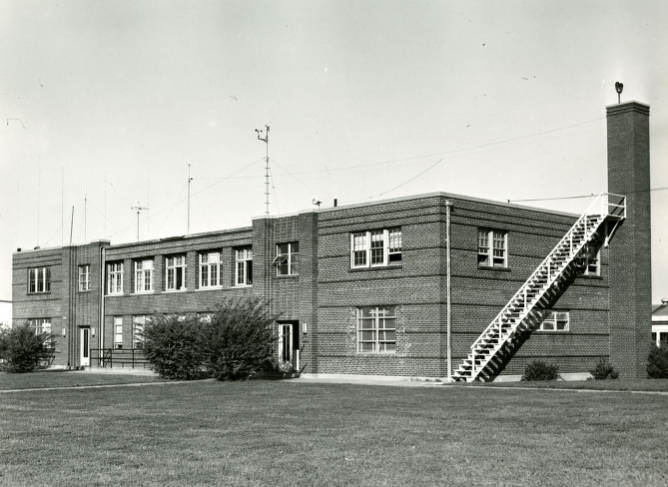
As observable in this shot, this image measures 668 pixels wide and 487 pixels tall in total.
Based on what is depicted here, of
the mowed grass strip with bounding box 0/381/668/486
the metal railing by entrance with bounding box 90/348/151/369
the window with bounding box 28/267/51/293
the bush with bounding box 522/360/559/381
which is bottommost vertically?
the metal railing by entrance with bounding box 90/348/151/369

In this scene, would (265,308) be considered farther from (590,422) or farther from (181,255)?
(590,422)

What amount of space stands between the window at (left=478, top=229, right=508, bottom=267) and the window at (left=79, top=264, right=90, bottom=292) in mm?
25117

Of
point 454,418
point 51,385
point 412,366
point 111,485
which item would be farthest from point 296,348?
point 111,485

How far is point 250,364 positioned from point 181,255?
39.0 ft

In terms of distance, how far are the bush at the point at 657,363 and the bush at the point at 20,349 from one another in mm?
29308

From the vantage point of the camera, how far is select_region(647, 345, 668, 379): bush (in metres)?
37.3

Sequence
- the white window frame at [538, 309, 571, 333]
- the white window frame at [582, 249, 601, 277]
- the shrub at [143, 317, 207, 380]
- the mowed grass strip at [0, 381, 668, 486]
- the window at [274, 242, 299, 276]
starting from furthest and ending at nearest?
1. the window at [274, 242, 299, 276]
2. the white window frame at [582, 249, 601, 277]
3. the white window frame at [538, 309, 571, 333]
4. the shrub at [143, 317, 207, 380]
5. the mowed grass strip at [0, 381, 668, 486]

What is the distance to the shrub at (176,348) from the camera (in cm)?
3634

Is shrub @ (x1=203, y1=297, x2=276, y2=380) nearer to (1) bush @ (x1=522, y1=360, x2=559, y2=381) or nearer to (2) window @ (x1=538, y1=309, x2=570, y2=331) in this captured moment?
(1) bush @ (x1=522, y1=360, x2=559, y2=381)

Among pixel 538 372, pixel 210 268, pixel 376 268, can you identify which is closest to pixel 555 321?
pixel 538 372

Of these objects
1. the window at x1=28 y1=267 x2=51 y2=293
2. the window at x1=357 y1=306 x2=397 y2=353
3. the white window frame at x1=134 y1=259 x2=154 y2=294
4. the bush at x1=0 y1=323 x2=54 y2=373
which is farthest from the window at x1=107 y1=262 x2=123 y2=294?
the window at x1=357 y1=306 x2=397 y2=353

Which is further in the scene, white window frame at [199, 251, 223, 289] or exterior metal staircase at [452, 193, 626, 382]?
white window frame at [199, 251, 223, 289]

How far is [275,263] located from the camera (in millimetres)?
39844

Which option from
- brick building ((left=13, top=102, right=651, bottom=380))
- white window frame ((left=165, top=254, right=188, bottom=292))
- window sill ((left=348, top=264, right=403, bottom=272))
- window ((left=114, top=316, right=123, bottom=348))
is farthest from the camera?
window ((left=114, top=316, right=123, bottom=348))
